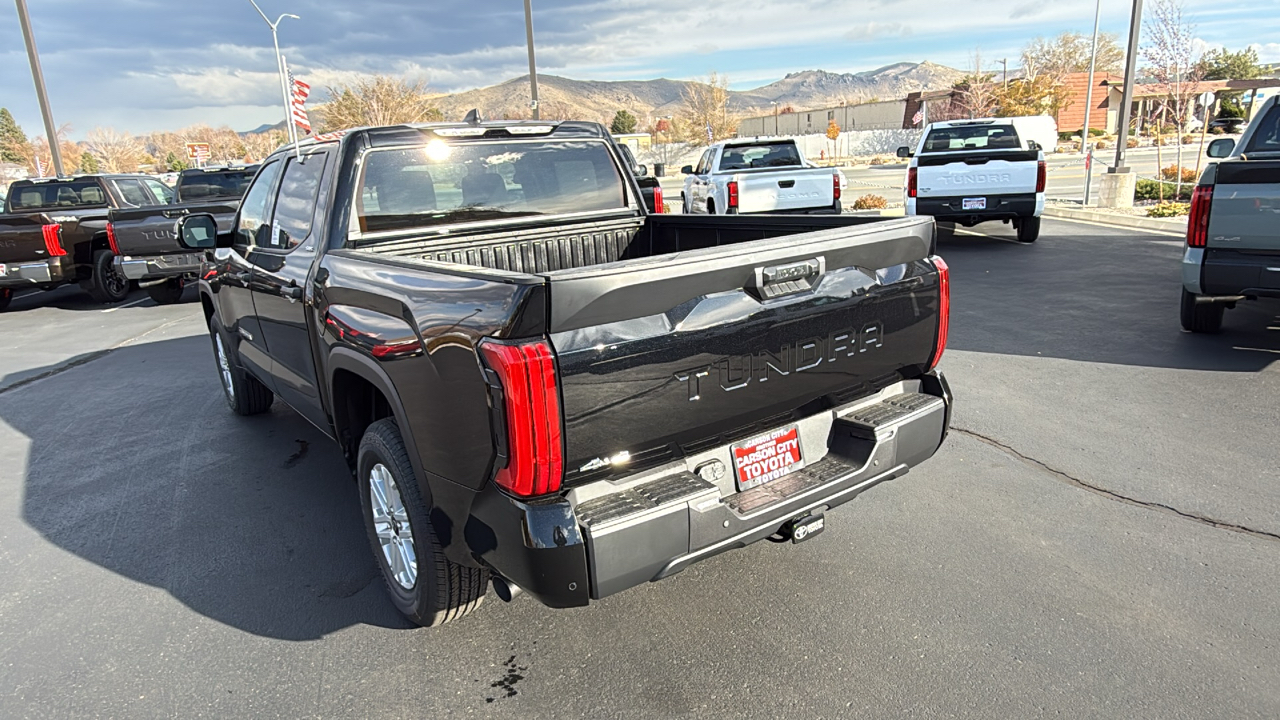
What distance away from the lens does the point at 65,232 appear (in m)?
11.6

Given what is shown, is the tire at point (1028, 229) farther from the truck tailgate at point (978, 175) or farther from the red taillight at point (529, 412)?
the red taillight at point (529, 412)

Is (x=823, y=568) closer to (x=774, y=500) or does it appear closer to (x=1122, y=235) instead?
(x=774, y=500)

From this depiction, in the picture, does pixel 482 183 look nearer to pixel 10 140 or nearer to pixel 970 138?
pixel 970 138

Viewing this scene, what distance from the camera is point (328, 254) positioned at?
11.8 feet

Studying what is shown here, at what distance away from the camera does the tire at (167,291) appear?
12086mm

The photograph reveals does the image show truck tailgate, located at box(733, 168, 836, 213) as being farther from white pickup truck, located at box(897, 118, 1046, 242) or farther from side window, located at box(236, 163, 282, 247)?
side window, located at box(236, 163, 282, 247)

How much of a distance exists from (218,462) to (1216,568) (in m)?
5.51

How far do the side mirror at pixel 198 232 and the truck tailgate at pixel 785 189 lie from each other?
8.84m

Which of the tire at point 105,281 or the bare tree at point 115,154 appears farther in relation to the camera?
the bare tree at point 115,154

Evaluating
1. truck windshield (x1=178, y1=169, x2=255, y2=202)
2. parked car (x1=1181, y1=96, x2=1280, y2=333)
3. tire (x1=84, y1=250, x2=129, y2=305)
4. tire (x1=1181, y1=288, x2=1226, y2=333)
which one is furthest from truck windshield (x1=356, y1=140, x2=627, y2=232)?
truck windshield (x1=178, y1=169, x2=255, y2=202)

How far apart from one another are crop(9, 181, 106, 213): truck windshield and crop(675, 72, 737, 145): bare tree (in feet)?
188

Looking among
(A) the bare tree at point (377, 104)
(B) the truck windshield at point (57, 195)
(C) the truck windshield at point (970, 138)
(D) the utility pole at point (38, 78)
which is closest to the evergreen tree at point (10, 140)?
(A) the bare tree at point (377, 104)

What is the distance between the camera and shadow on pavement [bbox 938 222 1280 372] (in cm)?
661

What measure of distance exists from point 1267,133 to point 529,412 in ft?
26.6
